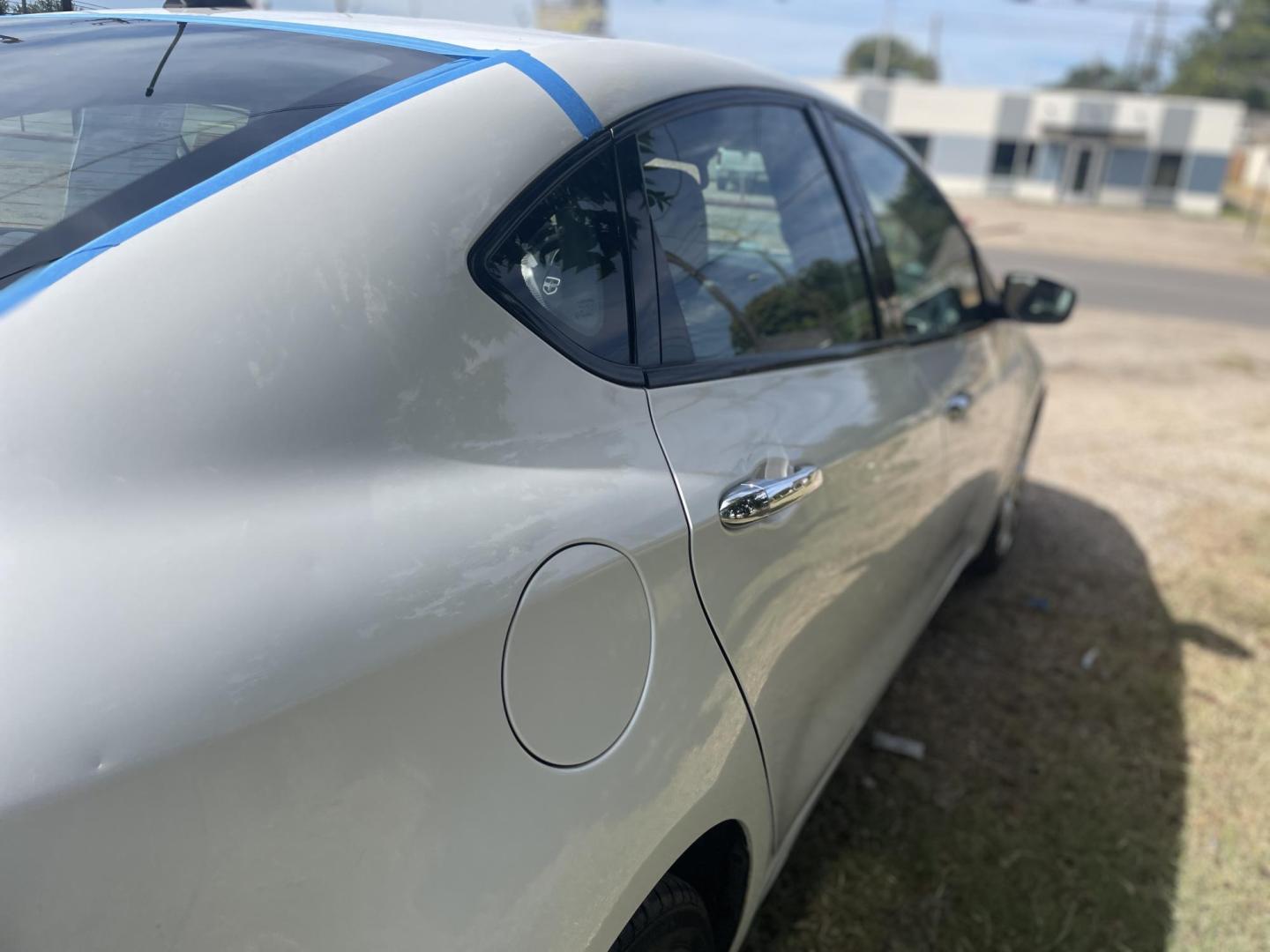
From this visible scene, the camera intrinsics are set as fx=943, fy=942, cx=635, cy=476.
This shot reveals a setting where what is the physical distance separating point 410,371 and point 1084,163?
44.3m

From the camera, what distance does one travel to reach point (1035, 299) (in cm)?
361

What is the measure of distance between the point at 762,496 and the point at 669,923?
27.1 inches

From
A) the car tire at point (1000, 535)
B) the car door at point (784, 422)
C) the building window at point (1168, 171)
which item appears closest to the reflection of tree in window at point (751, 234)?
the car door at point (784, 422)

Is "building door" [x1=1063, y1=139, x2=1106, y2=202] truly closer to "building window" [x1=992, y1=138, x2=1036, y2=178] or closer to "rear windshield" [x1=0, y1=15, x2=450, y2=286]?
"building window" [x1=992, y1=138, x2=1036, y2=178]

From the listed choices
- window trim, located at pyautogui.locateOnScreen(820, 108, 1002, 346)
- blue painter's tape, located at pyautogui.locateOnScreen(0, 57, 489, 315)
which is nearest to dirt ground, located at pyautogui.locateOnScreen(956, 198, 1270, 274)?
window trim, located at pyautogui.locateOnScreen(820, 108, 1002, 346)

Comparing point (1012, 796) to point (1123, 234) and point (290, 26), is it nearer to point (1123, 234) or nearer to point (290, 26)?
point (290, 26)

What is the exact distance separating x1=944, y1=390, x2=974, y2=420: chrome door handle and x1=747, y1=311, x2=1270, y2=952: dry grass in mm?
1136

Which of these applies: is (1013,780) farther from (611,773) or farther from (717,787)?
(611,773)

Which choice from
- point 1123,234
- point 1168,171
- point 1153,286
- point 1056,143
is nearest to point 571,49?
point 1153,286

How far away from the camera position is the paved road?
518 inches

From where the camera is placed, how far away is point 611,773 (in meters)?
1.25

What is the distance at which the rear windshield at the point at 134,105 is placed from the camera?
1.17 metres

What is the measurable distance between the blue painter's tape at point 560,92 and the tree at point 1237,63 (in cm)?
8984

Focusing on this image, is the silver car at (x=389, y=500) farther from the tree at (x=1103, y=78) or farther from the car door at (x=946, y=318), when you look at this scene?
the tree at (x=1103, y=78)
